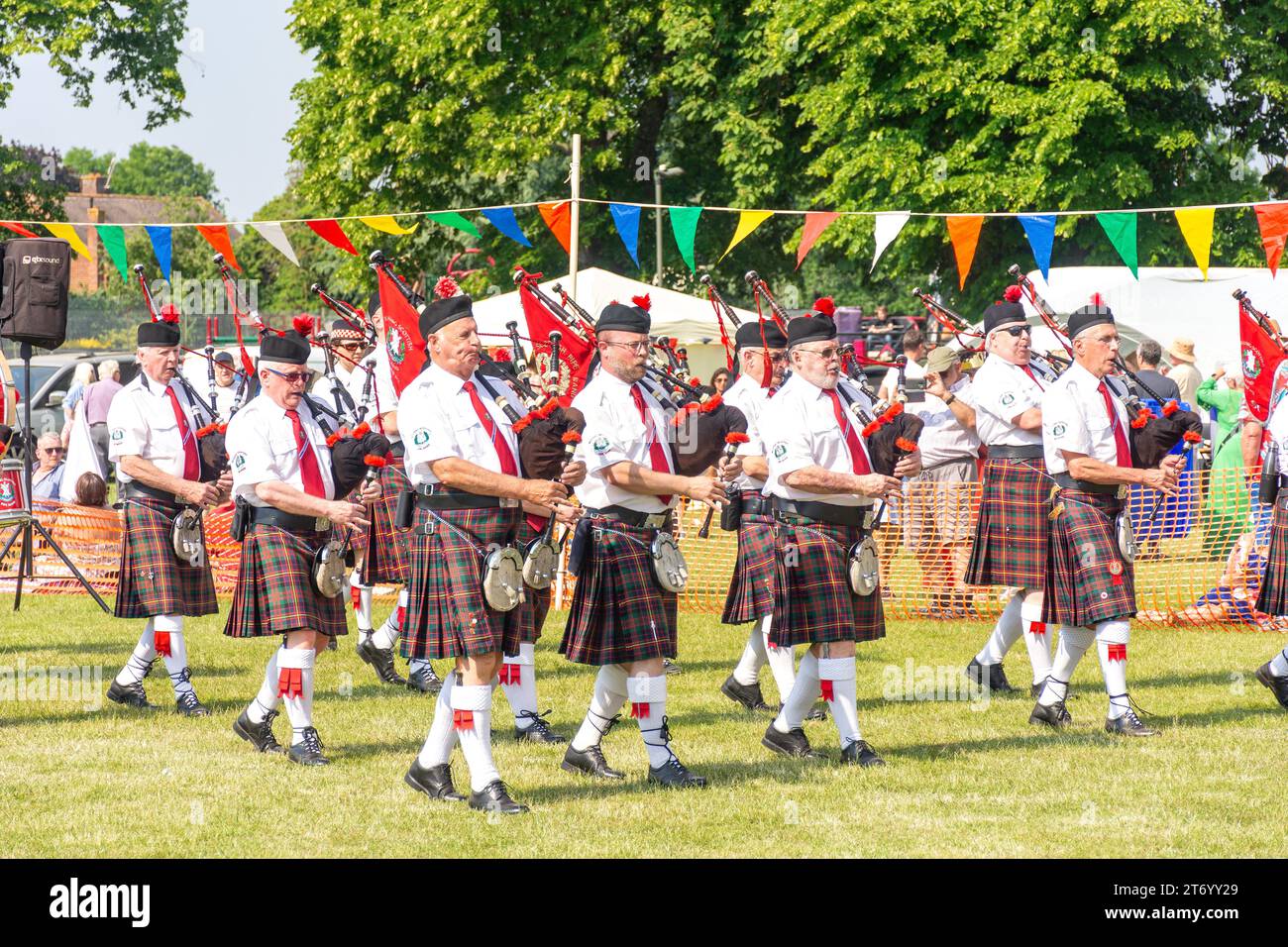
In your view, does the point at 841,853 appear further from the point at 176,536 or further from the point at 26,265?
the point at 26,265

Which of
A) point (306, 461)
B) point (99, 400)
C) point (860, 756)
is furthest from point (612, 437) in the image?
point (99, 400)

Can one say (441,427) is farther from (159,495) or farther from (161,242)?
(161,242)

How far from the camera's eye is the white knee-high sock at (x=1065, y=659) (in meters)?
6.47

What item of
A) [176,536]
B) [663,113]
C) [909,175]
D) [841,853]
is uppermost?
[663,113]

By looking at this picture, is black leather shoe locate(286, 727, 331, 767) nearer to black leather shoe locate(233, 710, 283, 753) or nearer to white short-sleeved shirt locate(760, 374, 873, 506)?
black leather shoe locate(233, 710, 283, 753)

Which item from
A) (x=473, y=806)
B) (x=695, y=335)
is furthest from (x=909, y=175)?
(x=473, y=806)

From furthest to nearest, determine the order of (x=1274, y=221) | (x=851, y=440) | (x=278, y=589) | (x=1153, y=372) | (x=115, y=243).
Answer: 1. (x=1153, y=372)
2. (x=115, y=243)
3. (x=1274, y=221)
4. (x=278, y=589)
5. (x=851, y=440)

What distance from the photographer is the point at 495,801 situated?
5074 millimetres

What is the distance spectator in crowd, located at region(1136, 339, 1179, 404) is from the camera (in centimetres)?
1027

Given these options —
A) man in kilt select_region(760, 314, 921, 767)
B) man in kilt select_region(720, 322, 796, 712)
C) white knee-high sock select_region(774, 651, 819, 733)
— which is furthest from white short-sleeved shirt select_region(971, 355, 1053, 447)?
white knee-high sock select_region(774, 651, 819, 733)

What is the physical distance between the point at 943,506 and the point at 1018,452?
9.46 ft

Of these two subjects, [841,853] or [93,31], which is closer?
[841,853]

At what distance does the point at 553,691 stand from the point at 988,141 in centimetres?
1272

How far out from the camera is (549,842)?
4.71 metres
